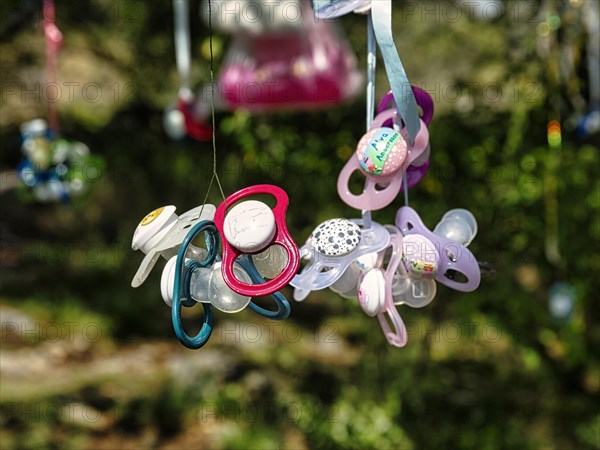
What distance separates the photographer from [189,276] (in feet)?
3.67

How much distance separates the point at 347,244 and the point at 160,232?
0.99 ft

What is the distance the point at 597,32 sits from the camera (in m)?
2.47

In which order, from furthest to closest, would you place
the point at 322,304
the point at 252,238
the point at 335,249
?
the point at 322,304 → the point at 335,249 → the point at 252,238

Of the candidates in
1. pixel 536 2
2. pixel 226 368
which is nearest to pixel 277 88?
pixel 536 2

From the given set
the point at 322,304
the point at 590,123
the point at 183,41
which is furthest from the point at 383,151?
the point at 322,304

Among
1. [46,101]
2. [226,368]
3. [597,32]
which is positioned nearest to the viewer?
[597,32]

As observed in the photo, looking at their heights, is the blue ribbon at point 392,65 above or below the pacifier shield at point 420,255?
above

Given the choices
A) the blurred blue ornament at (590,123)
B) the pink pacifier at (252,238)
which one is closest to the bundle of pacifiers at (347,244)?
the pink pacifier at (252,238)

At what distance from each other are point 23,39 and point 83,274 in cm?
131

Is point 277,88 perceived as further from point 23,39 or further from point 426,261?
point 23,39

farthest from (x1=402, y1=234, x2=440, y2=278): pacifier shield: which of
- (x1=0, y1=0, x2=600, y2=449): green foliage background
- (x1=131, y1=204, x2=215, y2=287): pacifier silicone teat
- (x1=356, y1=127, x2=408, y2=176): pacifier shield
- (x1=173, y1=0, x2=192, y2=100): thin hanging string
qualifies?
(x1=173, y1=0, x2=192, y2=100): thin hanging string

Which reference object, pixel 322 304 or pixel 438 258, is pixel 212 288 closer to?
pixel 438 258

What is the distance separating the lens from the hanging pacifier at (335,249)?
124 cm

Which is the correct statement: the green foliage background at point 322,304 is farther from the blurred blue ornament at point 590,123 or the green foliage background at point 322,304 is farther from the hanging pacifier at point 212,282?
the hanging pacifier at point 212,282
